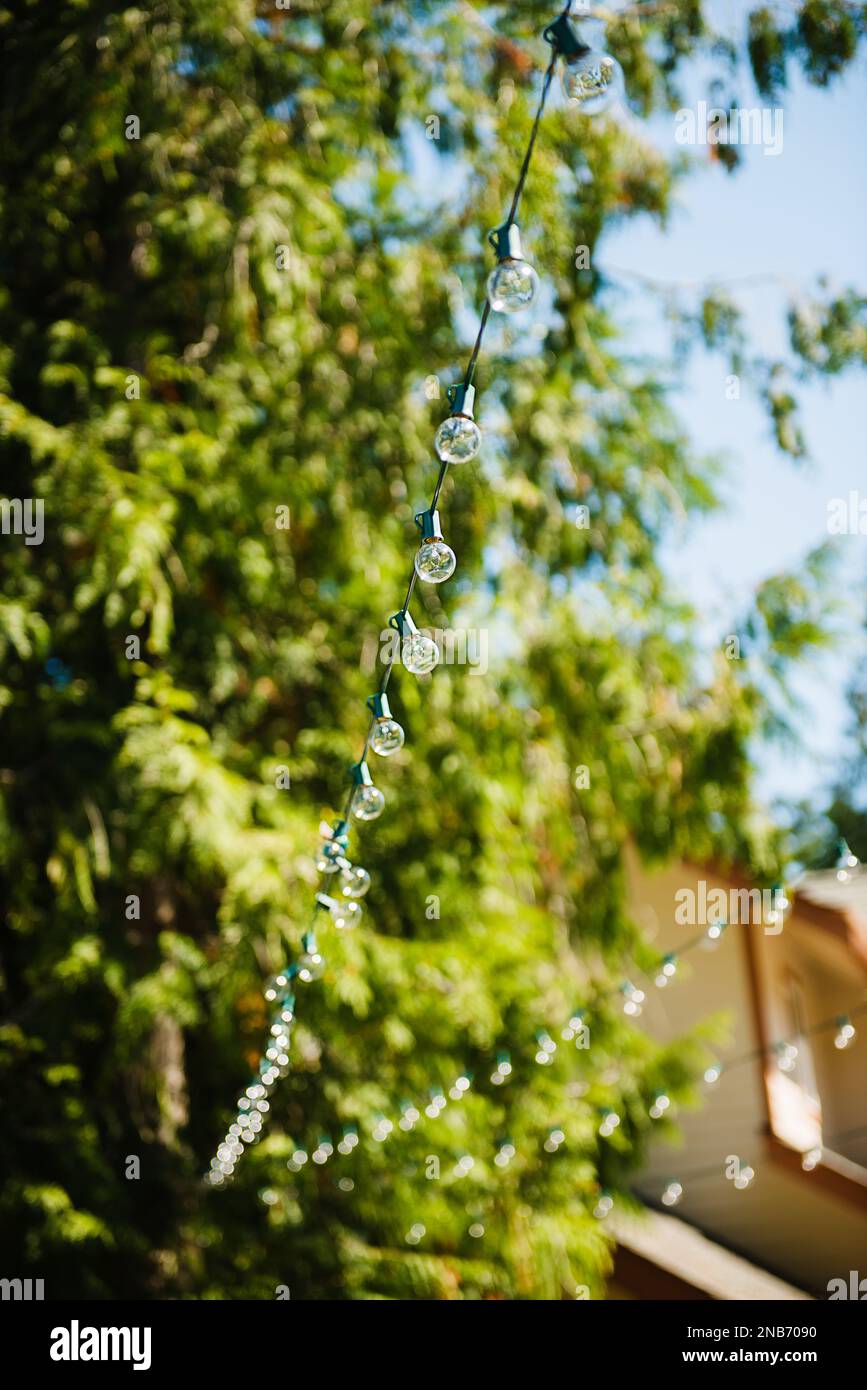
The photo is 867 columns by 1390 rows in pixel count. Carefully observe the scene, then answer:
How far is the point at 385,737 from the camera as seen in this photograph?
5.24ft

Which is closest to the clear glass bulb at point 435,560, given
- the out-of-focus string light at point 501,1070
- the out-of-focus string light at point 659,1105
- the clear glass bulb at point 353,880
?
the clear glass bulb at point 353,880

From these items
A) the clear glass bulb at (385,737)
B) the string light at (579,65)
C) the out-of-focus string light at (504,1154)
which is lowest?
the out-of-focus string light at (504,1154)

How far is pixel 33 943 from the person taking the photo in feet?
14.3

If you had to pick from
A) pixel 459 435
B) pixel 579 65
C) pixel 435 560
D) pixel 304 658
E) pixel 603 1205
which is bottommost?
pixel 603 1205

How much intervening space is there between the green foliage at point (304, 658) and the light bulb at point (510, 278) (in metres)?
2.69

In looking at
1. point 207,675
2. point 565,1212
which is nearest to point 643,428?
point 207,675

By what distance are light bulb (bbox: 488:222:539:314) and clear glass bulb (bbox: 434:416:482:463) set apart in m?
0.14

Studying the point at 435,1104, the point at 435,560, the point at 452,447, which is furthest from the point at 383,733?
the point at 435,1104

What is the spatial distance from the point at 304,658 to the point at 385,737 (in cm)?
311

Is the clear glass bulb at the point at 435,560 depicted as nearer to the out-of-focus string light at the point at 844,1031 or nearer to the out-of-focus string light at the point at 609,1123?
the out-of-focus string light at the point at 844,1031

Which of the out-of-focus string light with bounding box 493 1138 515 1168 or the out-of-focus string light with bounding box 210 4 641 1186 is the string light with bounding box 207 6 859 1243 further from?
the out-of-focus string light with bounding box 493 1138 515 1168

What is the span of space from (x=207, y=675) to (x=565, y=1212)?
2.58m

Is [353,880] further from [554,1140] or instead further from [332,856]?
[554,1140]

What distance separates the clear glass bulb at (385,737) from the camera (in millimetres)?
1593
